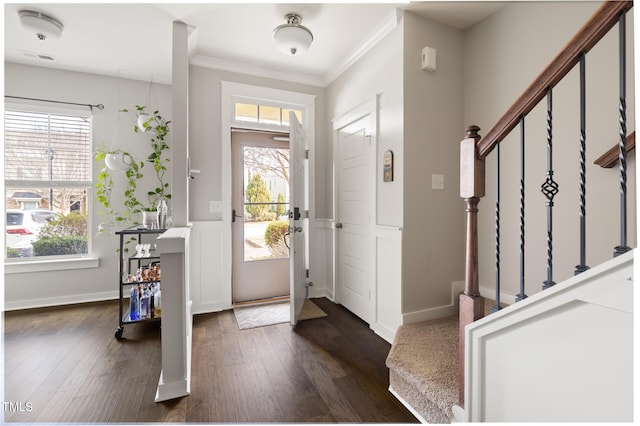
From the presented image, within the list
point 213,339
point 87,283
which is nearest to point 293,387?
point 213,339

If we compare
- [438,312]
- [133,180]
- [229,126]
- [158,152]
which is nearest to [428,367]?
[438,312]

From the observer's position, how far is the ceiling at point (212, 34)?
224cm

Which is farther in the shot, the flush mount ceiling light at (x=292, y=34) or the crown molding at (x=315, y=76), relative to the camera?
the crown molding at (x=315, y=76)

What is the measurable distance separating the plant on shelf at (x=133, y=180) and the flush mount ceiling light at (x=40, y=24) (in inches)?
36.1

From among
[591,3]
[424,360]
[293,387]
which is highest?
[591,3]

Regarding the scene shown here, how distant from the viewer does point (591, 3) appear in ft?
6.02

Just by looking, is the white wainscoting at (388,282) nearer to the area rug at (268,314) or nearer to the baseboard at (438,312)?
the baseboard at (438,312)

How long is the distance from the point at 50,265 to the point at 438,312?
3873 mm

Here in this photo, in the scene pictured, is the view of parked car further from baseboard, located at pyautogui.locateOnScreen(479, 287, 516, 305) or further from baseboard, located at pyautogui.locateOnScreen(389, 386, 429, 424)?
baseboard, located at pyautogui.locateOnScreen(479, 287, 516, 305)

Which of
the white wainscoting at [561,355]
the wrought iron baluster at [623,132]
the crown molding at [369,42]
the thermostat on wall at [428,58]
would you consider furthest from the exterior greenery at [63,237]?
the wrought iron baluster at [623,132]

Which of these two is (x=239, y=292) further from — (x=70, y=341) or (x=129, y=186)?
(x=129, y=186)

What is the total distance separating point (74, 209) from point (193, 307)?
5.79ft

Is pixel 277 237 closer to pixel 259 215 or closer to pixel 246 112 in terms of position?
pixel 259 215

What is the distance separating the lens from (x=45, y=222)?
3.20 m
